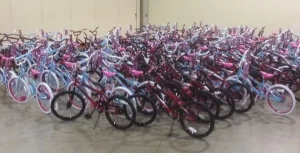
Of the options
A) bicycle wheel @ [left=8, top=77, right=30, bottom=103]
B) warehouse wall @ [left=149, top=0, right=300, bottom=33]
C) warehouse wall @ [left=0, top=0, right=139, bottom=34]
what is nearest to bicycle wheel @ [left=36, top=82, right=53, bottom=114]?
bicycle wheel @ [left=8, top=77, right=30, bottom=103]

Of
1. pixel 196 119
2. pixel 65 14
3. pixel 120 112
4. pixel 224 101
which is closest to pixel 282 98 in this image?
pixel 224 101

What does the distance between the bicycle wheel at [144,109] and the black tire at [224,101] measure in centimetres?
71

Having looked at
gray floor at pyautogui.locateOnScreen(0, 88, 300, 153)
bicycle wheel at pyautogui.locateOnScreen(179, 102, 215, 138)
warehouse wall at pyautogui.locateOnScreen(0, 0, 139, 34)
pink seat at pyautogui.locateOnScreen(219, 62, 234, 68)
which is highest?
warehouse wall at pyautogui.locateOnScreen(0, 0, 139, 34)

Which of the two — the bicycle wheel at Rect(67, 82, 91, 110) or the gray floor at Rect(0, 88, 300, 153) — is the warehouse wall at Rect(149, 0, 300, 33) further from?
the bicycle wheel at Rect(67, 82, 91, 110)

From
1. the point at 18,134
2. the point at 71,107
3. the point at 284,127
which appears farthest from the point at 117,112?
the point at 284,127

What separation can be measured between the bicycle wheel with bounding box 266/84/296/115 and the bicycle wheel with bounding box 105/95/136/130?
1670 mm

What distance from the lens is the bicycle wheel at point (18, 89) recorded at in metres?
3.91

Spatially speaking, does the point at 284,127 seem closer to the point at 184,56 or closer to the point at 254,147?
the point at 254,147

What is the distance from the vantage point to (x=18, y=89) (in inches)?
160

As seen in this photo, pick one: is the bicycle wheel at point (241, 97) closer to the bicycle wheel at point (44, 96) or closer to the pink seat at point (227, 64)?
the pink seat at point (227, 64)

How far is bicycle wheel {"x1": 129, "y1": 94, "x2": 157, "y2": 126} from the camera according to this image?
336cm

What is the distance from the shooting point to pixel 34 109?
400 cm

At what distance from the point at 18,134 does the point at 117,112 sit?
39.5 inches

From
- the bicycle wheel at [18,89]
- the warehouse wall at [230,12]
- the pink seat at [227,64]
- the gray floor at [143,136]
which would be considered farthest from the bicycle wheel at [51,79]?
the warehouse wall at [230,12]
